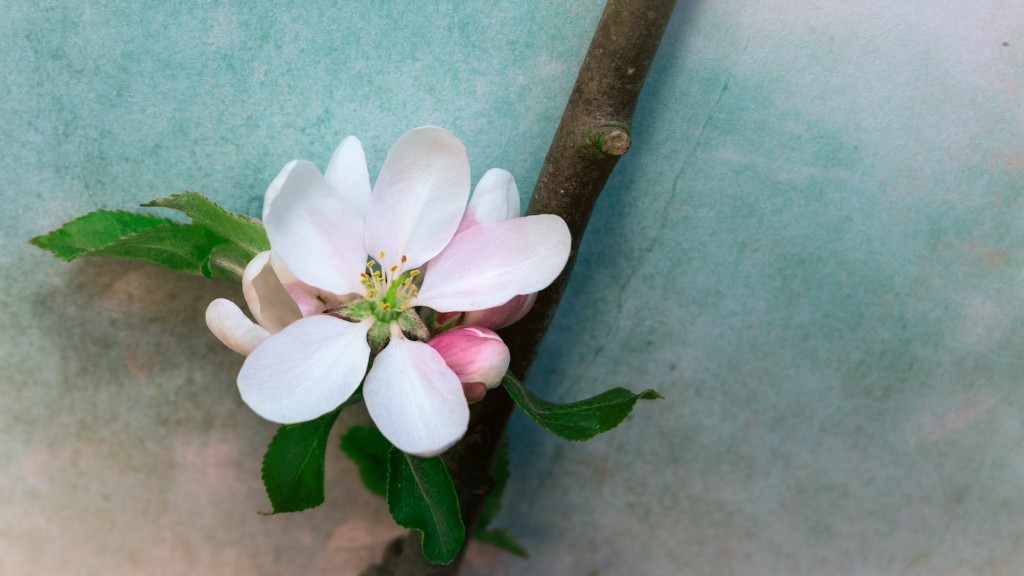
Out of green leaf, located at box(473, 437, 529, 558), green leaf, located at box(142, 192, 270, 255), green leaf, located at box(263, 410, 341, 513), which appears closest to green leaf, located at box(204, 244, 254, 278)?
green leaf, located at box(142, 192, 270, 255)

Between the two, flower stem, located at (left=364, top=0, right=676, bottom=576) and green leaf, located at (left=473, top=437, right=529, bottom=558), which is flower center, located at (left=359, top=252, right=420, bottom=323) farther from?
green leaf, located at (left=473, top=437, right=529, bottom=558)

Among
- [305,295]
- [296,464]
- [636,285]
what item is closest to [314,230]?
[305,295]

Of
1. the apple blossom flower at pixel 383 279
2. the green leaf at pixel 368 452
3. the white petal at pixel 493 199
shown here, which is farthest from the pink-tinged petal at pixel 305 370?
the green leaf at pixel 368 452

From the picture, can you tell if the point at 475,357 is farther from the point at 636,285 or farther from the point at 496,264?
the point at 636,285

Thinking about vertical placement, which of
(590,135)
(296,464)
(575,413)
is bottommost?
(296,464)

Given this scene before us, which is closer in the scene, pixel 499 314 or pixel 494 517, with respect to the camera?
pixel 499 314

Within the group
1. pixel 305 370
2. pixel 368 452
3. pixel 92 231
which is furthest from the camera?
pixel 368 452

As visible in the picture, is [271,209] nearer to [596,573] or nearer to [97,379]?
[97,379]

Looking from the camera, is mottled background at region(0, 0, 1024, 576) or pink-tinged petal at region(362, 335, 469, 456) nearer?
pink-tinged petal at region(362, 335, 469, 456)
